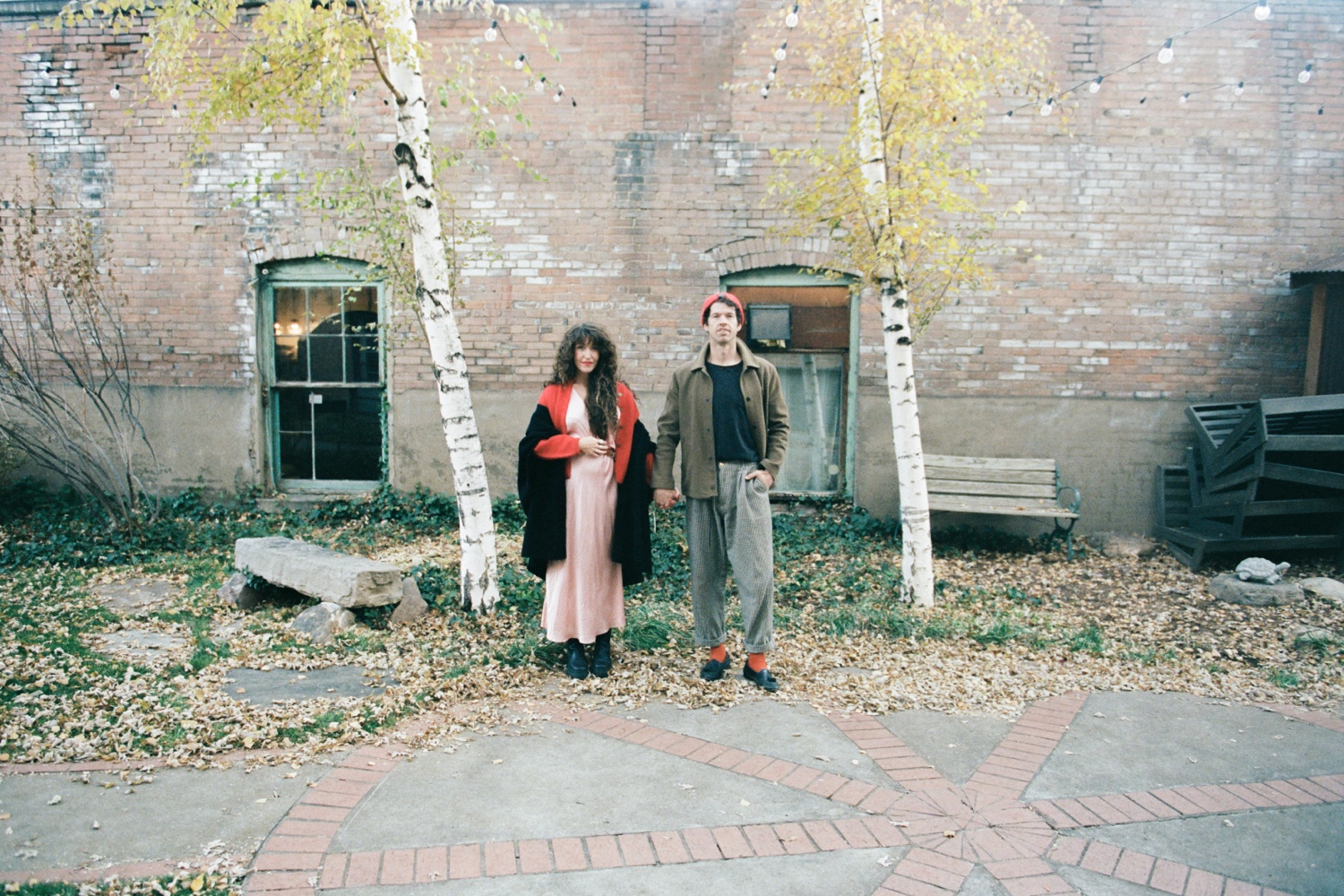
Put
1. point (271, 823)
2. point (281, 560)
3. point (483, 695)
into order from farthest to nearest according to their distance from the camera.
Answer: point (281, 560), point (483, 695), point (271, 823)

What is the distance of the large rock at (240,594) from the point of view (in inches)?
246

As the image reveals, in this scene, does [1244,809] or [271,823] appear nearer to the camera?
[271,823]

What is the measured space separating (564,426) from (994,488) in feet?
16.7

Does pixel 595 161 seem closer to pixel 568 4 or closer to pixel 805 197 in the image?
pixel 568 4

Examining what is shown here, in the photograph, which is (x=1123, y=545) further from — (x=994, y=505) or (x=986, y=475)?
(x=986, y=475)

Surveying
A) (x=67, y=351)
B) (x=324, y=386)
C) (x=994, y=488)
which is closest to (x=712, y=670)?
(x=994, y=488)

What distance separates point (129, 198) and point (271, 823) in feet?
26.2

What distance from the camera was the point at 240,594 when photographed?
247 inches

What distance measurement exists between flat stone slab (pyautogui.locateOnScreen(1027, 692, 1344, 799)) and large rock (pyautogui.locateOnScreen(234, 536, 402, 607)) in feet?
13.2

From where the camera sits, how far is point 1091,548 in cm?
842

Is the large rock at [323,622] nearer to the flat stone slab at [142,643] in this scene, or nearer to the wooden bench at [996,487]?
the flat stone slab at [142,643]

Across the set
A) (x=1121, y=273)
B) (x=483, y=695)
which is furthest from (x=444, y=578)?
(x=1121, y=273)

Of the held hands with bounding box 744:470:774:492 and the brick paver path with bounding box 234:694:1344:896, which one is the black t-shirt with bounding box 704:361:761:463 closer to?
the held hands with bounding box 744:470:774:492

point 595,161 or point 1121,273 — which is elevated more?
point 595,161
